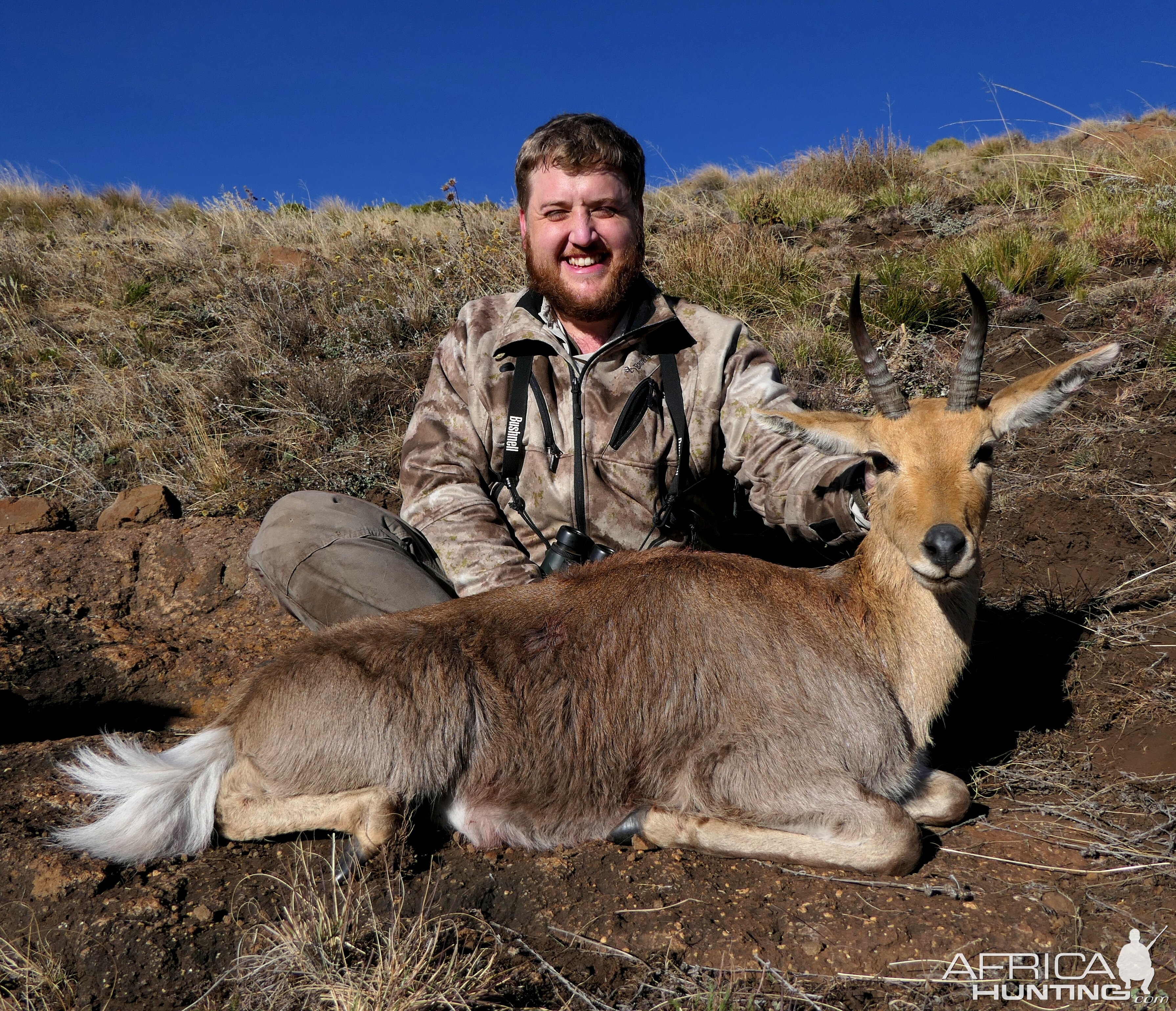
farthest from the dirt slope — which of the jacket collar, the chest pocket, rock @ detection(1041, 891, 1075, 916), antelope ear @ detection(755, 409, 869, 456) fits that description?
the jacket collar

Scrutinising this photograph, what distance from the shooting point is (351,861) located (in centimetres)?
340

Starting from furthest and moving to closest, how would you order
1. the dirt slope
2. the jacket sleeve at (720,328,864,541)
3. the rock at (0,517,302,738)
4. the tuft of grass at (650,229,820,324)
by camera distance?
the tuft of grass at (650,229,820,324)
the rock at (0,517,302,738)
the jacket sleeve at (720,328,864,541)
the dirt slope

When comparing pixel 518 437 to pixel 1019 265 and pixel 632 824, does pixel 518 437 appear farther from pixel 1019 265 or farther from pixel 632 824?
pixel 1019 265

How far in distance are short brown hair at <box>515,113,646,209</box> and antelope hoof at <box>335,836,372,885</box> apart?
11.9ft

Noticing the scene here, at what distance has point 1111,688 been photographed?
449 cm

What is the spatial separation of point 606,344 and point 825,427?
1.74 metres

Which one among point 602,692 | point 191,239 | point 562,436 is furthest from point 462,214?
point 602,692

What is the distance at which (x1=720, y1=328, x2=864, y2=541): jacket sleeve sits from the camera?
429 centimetres

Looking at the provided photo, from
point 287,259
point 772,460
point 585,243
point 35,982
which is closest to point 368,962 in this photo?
point 35,982

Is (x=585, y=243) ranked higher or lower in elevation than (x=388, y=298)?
lower

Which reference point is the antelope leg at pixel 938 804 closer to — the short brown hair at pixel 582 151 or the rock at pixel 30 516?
the short brown hair at pixel 582 151

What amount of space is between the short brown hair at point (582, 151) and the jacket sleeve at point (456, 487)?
102 cm

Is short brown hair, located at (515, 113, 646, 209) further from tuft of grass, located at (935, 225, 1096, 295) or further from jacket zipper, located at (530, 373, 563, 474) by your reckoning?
tuft of grass, located at (935, 225, 1096, 295)

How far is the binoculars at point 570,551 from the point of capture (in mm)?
4816
